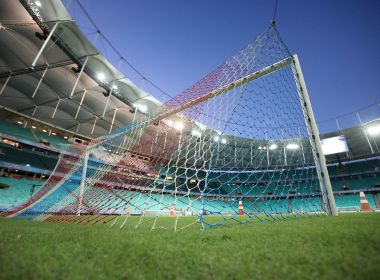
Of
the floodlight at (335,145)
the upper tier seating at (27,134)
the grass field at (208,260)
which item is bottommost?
the grass field at (208,260)

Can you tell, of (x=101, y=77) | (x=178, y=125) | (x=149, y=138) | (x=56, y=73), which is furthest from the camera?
(x=101, y=77)

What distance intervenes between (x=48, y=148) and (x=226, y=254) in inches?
851

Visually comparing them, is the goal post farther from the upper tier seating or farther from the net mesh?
the upper tier seating

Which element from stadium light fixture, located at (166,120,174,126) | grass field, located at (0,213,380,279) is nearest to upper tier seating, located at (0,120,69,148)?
stadium light fixture, located at (166,120,174,126)

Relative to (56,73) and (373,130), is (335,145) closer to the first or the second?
(373,130)

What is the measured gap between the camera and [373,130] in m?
19.5

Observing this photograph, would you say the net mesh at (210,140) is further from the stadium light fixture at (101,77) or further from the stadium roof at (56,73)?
the stadium light fixture at (101,77)

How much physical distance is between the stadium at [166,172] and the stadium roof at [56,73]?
10 cm

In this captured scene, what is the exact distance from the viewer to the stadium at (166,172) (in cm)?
109

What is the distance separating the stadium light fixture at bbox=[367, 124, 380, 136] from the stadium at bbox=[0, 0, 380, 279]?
0.35 ft

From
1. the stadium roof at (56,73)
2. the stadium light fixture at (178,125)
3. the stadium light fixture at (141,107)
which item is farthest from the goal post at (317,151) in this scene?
the stadium light fixture at (141,107)

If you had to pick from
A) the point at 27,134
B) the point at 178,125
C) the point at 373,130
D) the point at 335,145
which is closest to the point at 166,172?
the point at 178,125

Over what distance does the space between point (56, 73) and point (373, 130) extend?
3061 centimetres

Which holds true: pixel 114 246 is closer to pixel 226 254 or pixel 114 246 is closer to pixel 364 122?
pixel 226 254
